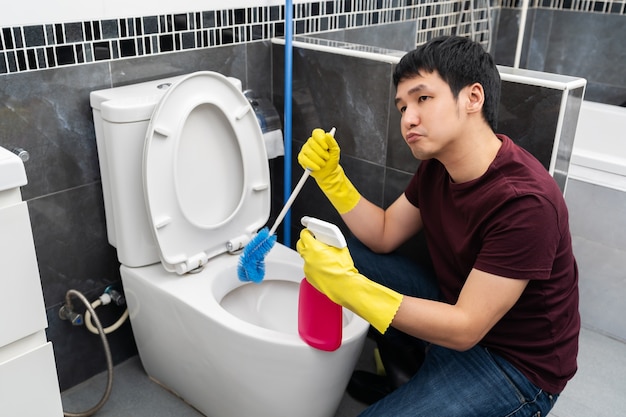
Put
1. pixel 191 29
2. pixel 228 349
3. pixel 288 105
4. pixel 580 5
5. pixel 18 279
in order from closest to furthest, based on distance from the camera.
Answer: pixel 18 279 < pixel 228 349 < pixel 191 29 < pixel 288 105 < pixel 580 5

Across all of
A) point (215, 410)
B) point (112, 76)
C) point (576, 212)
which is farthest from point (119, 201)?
point (576, 212)

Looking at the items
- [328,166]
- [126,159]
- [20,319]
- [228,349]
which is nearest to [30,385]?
[20,319]

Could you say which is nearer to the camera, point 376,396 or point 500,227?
point 500,227

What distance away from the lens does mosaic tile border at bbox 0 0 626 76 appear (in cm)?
134

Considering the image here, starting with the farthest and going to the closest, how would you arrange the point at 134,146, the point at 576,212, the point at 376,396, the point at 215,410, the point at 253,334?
the point at 576,212
the point at 376,396
the point at 215,410
the point at 134,146
the point at 253,334

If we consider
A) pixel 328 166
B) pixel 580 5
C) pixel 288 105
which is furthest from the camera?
pixel 580 5

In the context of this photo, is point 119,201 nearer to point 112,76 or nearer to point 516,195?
point 112,76

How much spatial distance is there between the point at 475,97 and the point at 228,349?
708 millimetres

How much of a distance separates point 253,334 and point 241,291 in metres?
0.31

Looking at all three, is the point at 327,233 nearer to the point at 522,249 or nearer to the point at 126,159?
the point at 522,249

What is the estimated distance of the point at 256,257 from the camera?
1.42 metres

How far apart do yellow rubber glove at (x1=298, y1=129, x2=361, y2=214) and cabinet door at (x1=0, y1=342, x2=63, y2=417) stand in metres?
0.65

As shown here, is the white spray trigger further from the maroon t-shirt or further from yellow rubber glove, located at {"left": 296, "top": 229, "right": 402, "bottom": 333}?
the maroon t-shirt

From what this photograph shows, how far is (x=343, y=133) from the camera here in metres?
1.72
